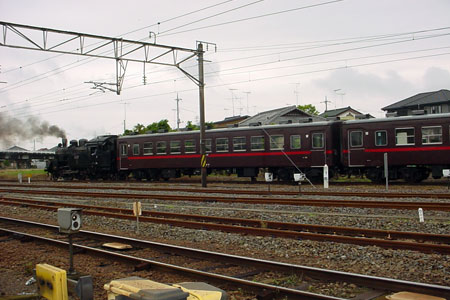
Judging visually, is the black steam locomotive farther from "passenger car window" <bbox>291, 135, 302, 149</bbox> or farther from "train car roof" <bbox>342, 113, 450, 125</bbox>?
"train car roof" <bbox>342, 113, 450, 125</bbox>

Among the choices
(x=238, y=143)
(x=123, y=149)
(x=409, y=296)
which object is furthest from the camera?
(x=123, y=149)

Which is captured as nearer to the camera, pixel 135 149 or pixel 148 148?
pixel 148 148

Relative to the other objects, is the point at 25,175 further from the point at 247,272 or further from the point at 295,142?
the point at 247,272

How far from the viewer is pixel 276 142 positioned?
78.8ft

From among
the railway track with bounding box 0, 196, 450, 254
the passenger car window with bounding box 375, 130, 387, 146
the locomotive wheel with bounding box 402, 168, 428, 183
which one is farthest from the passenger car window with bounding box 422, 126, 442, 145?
the railway track with bounding box 0, 196, 450, 254

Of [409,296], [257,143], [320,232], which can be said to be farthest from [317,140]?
[409,296]

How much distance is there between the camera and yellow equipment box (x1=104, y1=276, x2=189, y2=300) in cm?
259

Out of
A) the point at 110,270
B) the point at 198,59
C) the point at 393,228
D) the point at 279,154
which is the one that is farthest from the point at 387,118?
the point at 110,270

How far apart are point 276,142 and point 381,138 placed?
5.38 metres

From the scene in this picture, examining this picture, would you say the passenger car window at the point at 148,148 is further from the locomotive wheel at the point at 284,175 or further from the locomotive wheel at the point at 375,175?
the locomotive wheel at the point at 375,175

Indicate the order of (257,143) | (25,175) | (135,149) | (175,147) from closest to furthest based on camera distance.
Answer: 1. (257,143)
2. (175,147)
3. (135,149)
4. (25,175)

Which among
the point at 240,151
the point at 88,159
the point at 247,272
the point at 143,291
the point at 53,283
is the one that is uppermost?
the point at 240,151

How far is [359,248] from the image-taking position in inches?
316

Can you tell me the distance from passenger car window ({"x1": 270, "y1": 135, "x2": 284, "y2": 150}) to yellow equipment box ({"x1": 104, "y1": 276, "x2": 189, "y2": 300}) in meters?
21.0
